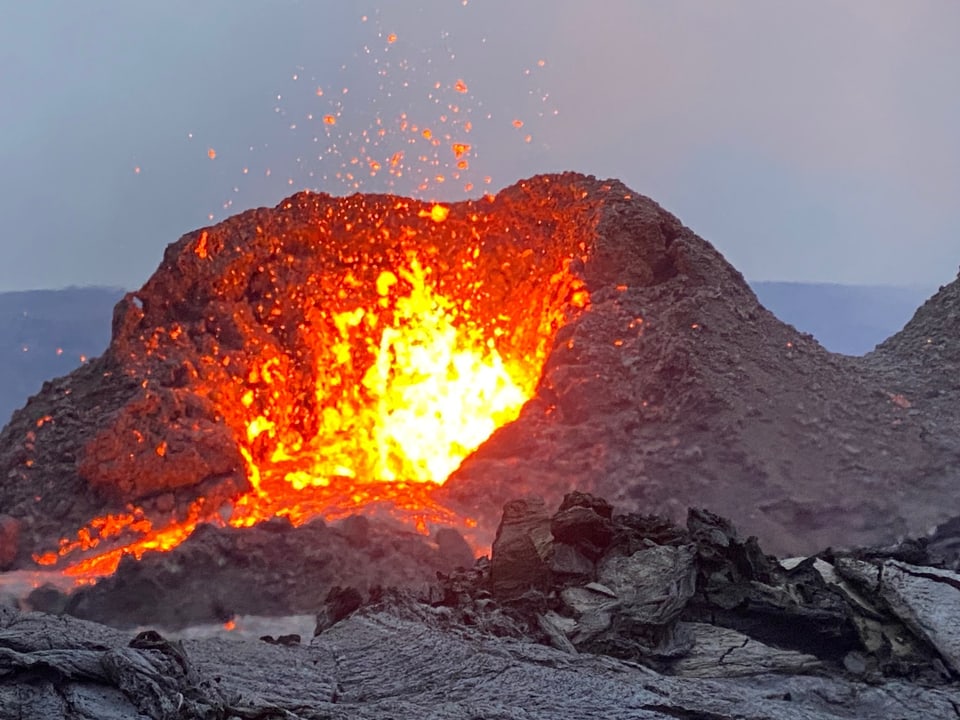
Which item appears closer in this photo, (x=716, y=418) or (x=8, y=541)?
(x=8, y=541)

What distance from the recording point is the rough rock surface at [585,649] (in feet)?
15.6

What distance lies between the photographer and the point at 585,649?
6.82 m

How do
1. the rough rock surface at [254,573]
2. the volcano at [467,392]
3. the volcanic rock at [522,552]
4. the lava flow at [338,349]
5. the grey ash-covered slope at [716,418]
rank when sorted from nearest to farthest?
the volcanic rock at [522,552] → the rough rock surface at [254,573] → the grey ash-covered slope at [716,418] → the volcano at [467,392] → the lava flow at [338,349]

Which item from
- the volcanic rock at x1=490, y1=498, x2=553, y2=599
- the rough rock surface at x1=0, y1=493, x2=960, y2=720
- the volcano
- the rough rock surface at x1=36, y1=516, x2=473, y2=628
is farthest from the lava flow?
the rough rock surface at x1=0, y1=493, x2=960, y2=720

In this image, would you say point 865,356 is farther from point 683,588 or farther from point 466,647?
point 466,647

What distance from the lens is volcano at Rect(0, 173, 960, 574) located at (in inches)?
500

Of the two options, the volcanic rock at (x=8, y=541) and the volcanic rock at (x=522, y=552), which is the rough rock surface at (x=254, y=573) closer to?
the volcanic rock at (x=522, y=552)

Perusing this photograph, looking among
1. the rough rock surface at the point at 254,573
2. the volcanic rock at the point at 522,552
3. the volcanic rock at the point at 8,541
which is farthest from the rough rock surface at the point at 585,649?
the volcanic rock at the point at 8,541

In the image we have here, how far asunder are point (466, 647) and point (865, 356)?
13042mm

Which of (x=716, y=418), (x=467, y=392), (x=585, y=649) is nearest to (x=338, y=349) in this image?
(x=467, y=392)

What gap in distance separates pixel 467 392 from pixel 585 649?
990cm

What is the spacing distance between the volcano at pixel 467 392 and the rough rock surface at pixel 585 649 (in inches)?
148

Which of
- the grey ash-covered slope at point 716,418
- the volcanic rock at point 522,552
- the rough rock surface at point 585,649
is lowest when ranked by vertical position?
the rough rock surface at point 585,649

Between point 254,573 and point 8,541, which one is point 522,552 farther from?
point 8,541
